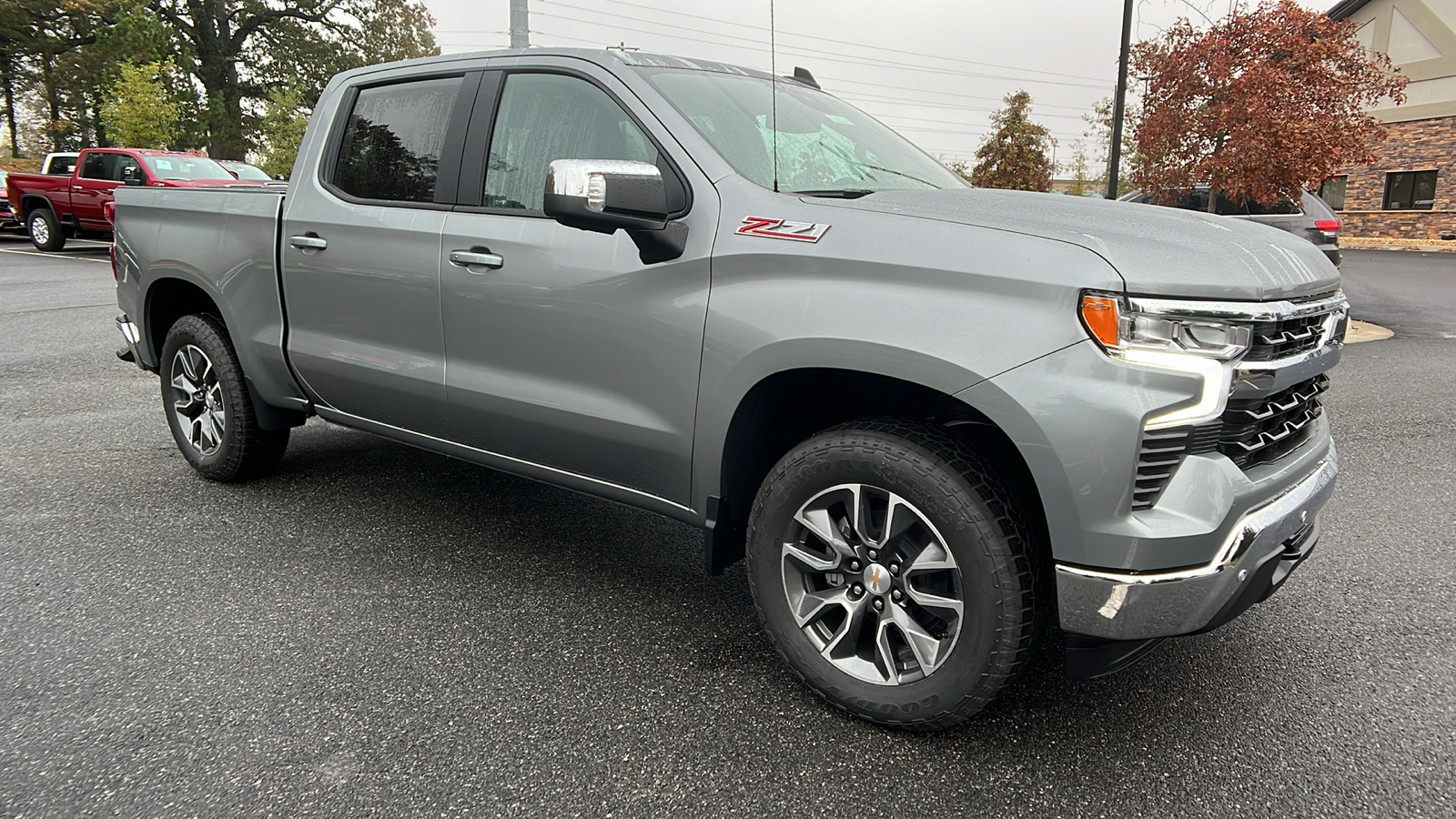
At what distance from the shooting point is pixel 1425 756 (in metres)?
2.44

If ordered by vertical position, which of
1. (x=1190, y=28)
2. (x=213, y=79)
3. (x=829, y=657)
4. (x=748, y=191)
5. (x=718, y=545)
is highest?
(x=213, y=79)

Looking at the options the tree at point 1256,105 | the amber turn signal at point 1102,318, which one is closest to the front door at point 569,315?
the amber turn signal at point 1102,318

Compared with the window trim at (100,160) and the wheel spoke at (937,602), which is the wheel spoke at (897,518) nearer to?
→ the wheel spoke at (937,602)

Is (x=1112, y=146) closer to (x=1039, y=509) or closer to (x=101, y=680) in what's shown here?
(x=1039, y=509)

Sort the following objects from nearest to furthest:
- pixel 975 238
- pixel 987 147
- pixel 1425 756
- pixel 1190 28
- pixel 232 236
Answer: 1. pixel 975 238
2. pixel 1425 756
3. pixel 232 236
4. pixel 1190 28
5. pixel 987 147

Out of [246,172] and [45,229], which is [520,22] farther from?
[45,229]

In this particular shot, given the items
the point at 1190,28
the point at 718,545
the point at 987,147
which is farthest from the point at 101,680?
the point at 987,147

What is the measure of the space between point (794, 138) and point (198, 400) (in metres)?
3.27

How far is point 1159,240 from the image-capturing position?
2.24 m

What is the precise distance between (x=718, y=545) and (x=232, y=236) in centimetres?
272

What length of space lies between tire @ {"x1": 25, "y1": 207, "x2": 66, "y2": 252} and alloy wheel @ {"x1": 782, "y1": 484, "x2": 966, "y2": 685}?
71.5 ft

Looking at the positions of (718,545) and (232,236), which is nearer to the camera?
(718,545)

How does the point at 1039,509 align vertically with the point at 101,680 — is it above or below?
above

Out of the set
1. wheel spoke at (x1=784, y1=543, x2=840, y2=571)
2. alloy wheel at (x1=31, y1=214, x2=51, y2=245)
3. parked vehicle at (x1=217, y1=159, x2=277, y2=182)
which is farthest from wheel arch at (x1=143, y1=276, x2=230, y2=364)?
alloy wheel at (x1=31, y1=214, x2=51, y2=245)
